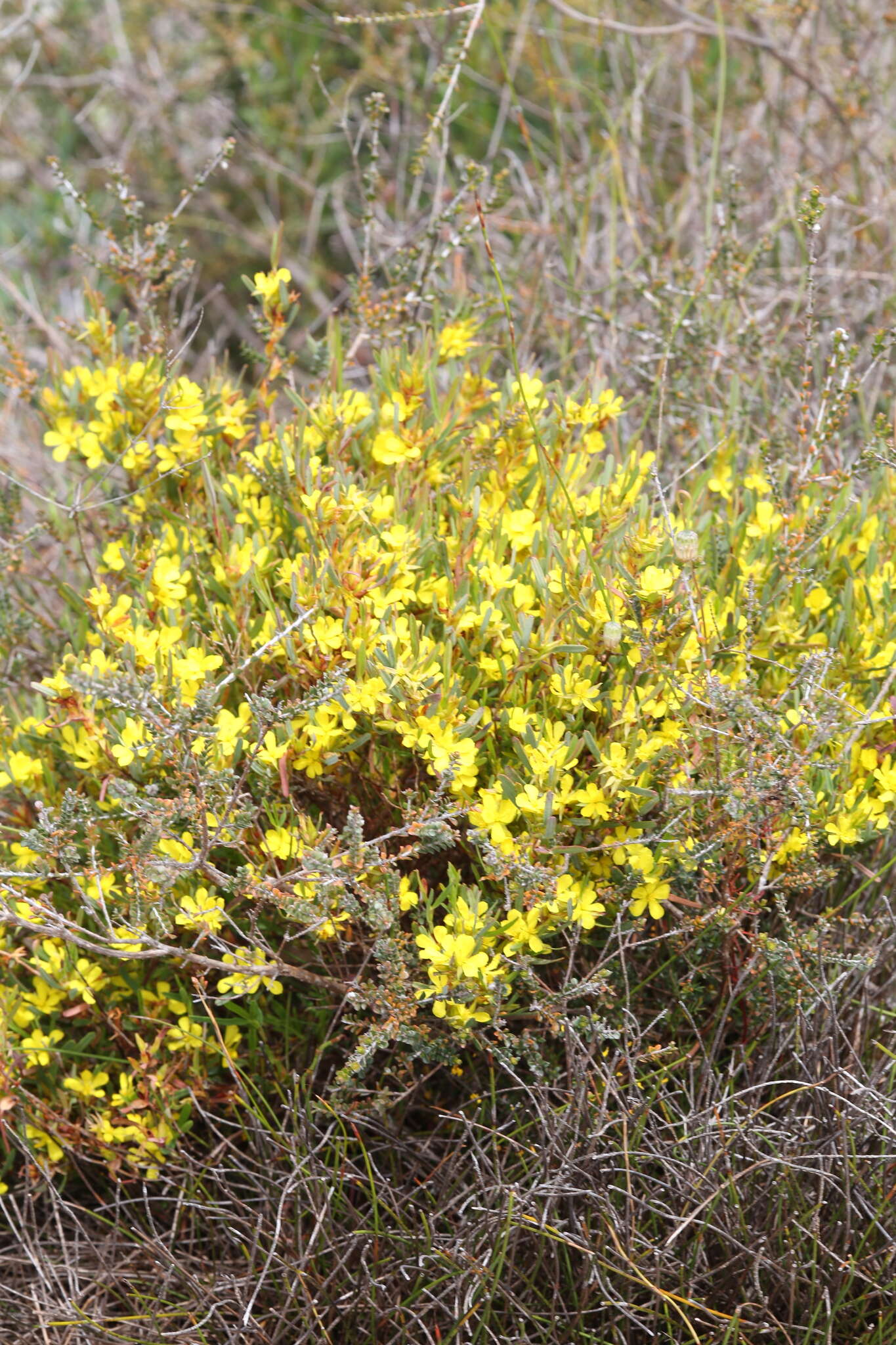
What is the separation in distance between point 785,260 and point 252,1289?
118 inches

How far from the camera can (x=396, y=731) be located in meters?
1.66

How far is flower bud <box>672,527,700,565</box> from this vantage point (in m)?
1.58

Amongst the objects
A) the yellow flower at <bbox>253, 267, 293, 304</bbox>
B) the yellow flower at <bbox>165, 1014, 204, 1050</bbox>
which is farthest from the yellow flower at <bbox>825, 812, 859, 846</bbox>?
the yellow flower at <bbox>253, 267, 293, 304</bbox>

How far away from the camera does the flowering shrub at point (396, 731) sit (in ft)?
5.21

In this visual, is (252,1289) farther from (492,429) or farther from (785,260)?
(785,260)

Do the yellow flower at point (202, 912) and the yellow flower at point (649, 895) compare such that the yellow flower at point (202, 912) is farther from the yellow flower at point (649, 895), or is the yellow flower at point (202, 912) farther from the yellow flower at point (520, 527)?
the yellow flower at point (520, 527)

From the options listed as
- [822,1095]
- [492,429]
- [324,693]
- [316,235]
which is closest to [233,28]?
[316,235]

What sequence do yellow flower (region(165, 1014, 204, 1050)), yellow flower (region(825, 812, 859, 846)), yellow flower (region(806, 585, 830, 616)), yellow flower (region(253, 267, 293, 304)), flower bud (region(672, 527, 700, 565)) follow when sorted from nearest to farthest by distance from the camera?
flower bud (region(672, 527, 700, 565)) < yellow flower (region(825, 812, 859, 846)) < yellow flower (region(165, 1014, 204, 1050)) < yellow flower (region(806, 585, 830, 616)) < yellow flower (region(253, 267, 293, 304))

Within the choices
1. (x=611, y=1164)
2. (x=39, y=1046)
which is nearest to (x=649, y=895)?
(x=611, y=1164)

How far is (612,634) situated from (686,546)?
0.49ft

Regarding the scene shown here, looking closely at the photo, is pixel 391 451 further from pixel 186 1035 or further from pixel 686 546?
pixel 186 1035

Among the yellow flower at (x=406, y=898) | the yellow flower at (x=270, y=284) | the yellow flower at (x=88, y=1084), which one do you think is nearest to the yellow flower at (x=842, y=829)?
the yellow flower at (x=406, y=898)

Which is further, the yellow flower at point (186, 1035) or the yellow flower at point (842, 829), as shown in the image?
the yellow flower at point (186, 1035)

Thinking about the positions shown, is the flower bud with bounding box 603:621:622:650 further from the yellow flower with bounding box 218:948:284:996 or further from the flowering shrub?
the yellow flower with bounding box 218:948:284:996
